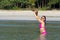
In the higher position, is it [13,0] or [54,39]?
[54,39]

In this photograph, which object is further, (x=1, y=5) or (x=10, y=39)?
(x=1, y=5)

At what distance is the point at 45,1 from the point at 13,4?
14.2 ft

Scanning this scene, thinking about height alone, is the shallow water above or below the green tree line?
above

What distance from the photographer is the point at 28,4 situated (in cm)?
3844

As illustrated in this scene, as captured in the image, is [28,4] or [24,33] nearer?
[24,33]

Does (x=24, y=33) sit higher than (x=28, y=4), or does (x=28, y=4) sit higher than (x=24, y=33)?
(x=24, y=33)

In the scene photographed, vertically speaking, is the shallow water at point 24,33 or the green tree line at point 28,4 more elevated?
the shallow water at point 24,33

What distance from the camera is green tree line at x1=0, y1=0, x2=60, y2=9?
3731cm

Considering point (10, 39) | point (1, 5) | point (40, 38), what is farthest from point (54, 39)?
point (1, 5)

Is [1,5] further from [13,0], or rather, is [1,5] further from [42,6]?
[42,6]

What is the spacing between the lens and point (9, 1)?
37938 millimetres

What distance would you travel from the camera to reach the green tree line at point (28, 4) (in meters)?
37.3

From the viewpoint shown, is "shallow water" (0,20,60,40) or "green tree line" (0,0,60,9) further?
"green tree line" (0,0,60,9)

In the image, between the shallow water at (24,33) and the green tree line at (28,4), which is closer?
the shallow water at (24,33)
